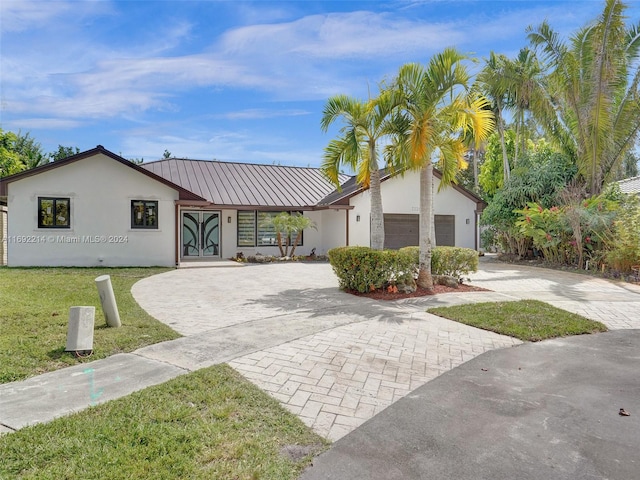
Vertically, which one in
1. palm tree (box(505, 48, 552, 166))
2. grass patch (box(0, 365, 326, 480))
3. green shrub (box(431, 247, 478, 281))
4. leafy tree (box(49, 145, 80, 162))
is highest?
leafy tree (box(49, 145, 80, 162))

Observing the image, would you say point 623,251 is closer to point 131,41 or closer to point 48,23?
point 131,41

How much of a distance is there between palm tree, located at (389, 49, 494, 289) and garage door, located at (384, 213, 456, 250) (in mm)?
10165

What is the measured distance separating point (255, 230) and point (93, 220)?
24.1 ft

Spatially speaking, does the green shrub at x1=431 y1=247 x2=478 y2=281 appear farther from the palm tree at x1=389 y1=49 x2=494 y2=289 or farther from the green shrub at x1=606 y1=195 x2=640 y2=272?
the green shrub at x1=606 y1=195 x2=640 y2=272

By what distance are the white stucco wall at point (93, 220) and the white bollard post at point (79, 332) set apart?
11641 mm

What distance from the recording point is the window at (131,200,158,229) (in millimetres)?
16078

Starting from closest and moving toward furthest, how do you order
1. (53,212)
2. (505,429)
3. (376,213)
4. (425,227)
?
1. (505,429)
2. (425,227)
3. (376,213)
4. (53,212)

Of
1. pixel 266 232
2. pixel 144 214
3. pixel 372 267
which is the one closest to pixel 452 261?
pixel 372 267

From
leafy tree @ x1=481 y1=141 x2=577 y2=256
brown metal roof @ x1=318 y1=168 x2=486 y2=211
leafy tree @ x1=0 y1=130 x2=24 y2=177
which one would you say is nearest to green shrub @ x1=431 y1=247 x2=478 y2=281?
brown metal roof @ x1=318 y1=168 x2=486 y2=211

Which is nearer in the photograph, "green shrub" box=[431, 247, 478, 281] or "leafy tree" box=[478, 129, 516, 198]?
"green shrub" box=[431, 247, 478, 281]

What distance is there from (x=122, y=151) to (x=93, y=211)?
87.0 feet

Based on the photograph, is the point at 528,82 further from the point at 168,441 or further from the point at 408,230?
the point at 168,441

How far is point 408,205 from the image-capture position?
20.9m

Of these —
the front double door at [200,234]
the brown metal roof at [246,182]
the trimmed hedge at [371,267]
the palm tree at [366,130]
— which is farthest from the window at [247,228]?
the trimmed hedge at [371,267]
